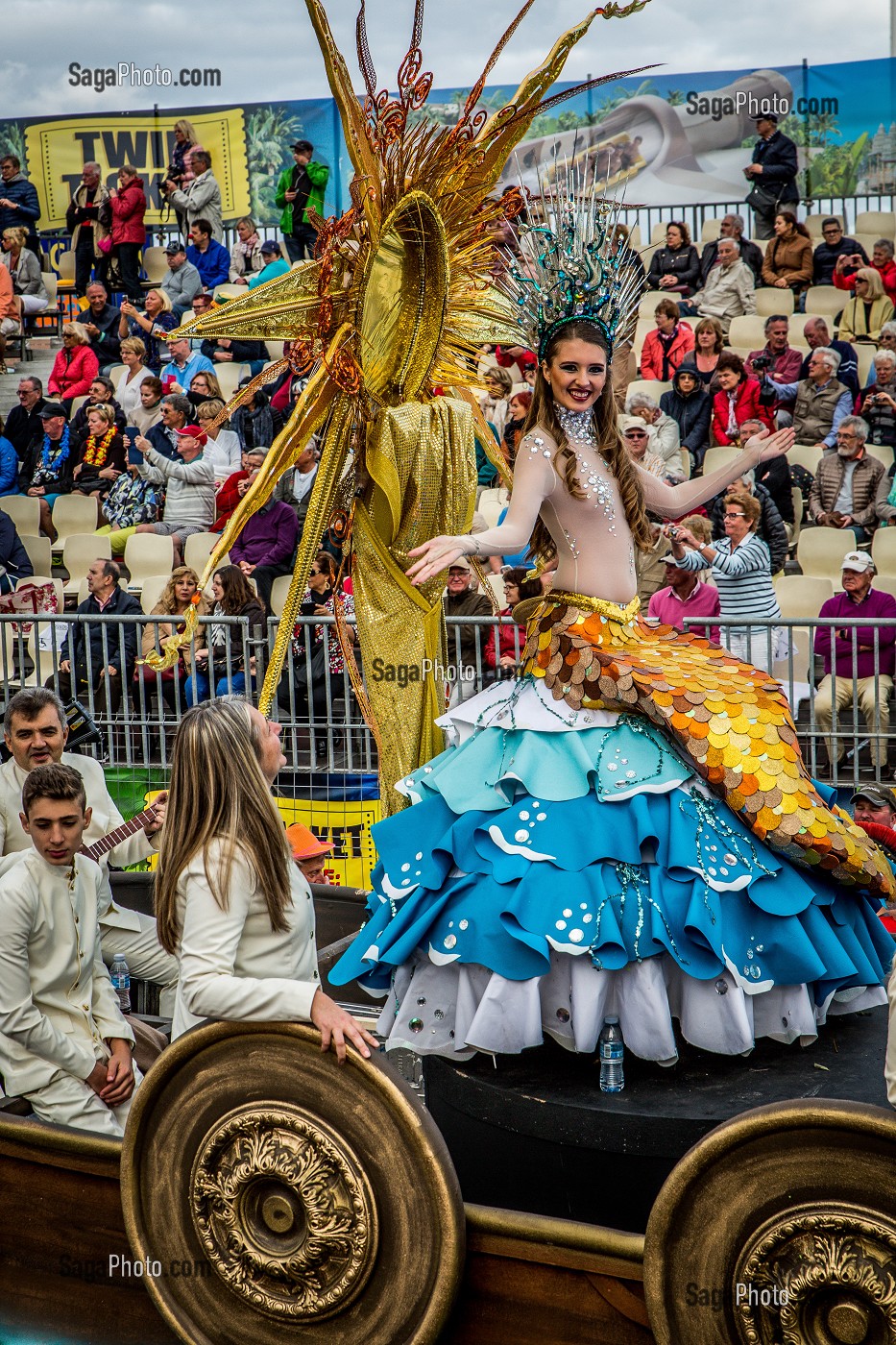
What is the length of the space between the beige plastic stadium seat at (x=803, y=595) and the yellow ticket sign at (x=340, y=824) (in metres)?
2.58

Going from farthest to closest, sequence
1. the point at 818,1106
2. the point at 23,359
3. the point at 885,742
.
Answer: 1. the point at 23,359
2. the point at 885,742
3. the point at 818,1106

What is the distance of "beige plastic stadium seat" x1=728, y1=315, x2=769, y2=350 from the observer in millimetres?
Answer: 11234

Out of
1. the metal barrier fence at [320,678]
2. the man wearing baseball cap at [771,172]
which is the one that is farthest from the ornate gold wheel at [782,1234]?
the man wearing baseball cap at [771,172]

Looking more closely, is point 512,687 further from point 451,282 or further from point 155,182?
point 155,182

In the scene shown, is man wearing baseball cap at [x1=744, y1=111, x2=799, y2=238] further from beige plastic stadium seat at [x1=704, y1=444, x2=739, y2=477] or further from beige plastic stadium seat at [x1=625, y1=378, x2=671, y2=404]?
beige plastic stadium seat at [x1=704, y1=444, x2=739, y2=477]

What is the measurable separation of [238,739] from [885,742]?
4.25 m

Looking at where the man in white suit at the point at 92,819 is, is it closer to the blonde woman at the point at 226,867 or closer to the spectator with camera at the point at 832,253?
the blonde woman at the point at 226,867

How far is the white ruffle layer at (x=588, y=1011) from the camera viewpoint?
3.05 meters

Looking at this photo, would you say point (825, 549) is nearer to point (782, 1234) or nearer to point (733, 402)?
point (733, 402)

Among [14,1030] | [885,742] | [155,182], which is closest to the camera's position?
[14,1030]

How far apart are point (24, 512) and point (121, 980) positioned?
683cm

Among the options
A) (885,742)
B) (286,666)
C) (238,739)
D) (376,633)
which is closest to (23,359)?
(286,666)

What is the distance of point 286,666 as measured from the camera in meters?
6.70

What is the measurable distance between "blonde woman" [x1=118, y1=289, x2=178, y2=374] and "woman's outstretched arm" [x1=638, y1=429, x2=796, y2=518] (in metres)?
7.70
